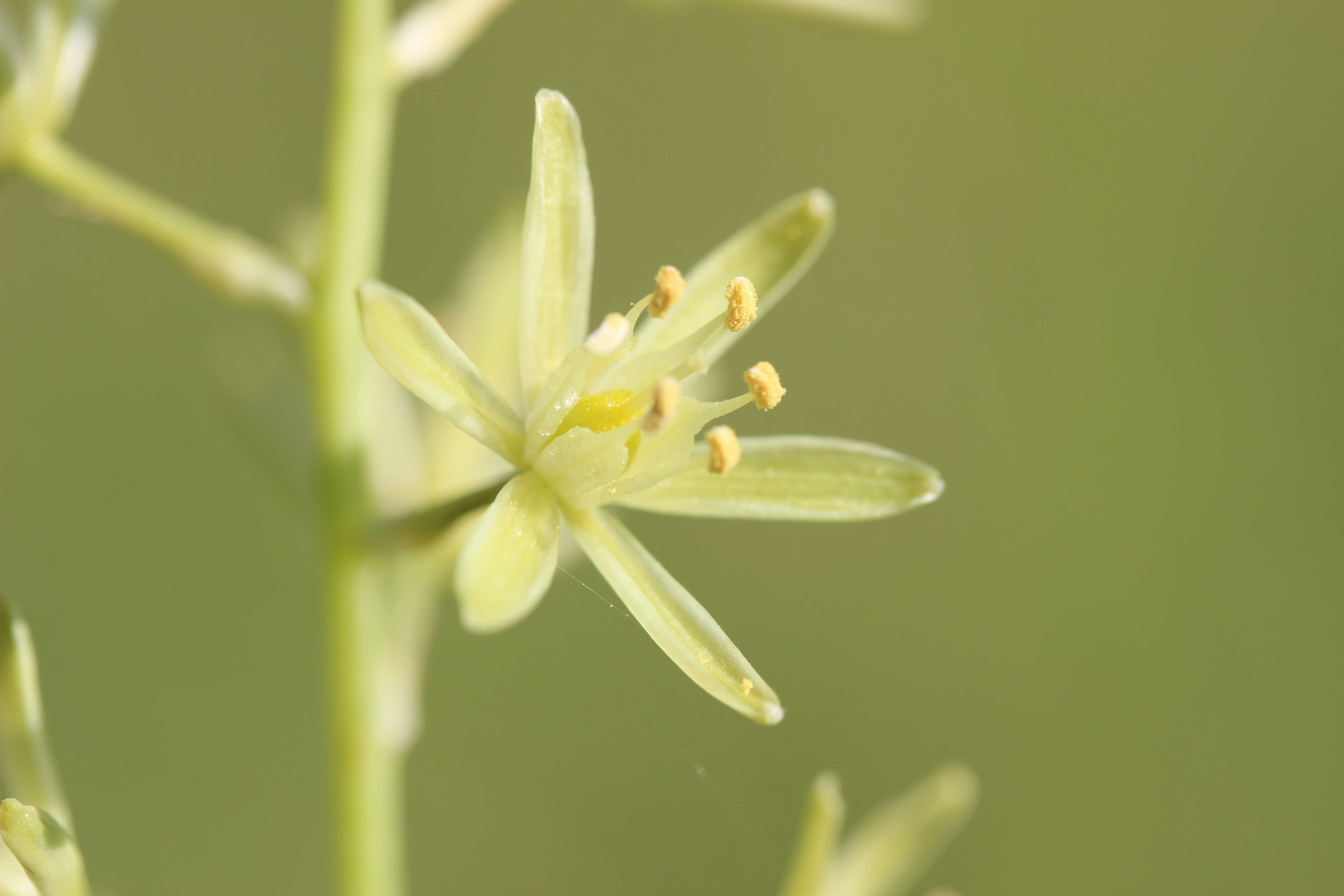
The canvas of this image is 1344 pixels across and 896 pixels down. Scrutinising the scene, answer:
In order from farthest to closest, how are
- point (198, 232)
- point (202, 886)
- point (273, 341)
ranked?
1. point (202, 886)
2. point (273, 341)
3. point (198, 232)

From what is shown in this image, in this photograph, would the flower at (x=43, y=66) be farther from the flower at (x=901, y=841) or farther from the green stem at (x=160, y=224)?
the flower at (x=901, y=841)

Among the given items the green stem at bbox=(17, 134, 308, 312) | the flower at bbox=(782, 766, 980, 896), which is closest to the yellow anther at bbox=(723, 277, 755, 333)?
the green stem at bbox=(17, 134, 308, 312)

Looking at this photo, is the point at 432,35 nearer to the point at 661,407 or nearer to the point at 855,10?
the point at 855,10

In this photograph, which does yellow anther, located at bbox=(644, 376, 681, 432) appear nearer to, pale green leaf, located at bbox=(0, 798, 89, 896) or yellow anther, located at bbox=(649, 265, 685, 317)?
yellow anther, located at bbox=(649, 265, 685, 317)

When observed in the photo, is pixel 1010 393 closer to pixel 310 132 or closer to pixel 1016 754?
pixel 1016 754

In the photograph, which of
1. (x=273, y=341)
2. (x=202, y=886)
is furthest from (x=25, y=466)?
(x=273, y=341)

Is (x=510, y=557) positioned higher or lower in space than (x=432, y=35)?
lower

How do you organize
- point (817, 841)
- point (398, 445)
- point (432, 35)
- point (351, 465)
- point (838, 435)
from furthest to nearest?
point (838, 435), point (398, 445), point (432, 35), point (351, 465), point (817, 841)

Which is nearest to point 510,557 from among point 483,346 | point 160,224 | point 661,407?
point 661,407
